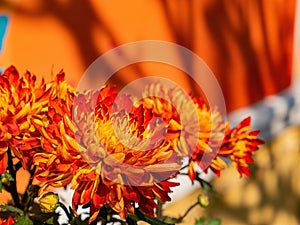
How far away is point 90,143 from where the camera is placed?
3.92 ft

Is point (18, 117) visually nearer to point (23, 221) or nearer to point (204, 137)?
point (23, 221)

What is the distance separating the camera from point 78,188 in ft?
3.92

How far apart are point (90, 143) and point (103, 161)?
0.04m

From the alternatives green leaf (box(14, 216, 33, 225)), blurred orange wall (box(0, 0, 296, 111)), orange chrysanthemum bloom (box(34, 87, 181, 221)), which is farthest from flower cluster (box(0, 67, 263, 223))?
blurred orange wall (box(0, 0, 296, 111))

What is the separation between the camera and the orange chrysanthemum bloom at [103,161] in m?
1.18

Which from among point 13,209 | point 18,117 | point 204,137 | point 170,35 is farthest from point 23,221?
point 170,35

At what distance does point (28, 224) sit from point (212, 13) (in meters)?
1.73

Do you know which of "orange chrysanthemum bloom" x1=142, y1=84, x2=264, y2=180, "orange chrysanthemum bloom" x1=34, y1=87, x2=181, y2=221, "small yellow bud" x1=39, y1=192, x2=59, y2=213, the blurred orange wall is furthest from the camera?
the blurred orange wall

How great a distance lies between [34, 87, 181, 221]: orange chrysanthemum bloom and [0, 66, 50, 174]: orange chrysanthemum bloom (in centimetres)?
6

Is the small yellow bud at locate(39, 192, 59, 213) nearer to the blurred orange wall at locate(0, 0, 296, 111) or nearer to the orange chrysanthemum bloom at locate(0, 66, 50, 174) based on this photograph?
the orange chrysanthemum bloom at locate(0, 66, 50, 174)

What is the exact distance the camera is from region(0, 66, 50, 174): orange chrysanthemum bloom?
125 cm

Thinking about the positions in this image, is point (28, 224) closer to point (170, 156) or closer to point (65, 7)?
point (170, 156)

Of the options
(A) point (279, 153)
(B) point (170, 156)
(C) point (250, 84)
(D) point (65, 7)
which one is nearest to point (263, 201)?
(A) point (279, 153)

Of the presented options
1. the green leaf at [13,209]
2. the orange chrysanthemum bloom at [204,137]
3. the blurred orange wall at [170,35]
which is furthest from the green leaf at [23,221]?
the blurred orange wall at [170,35]
